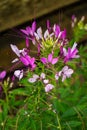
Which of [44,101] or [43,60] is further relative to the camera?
[44,101]

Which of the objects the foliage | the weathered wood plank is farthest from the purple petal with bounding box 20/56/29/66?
the weathered wood plank

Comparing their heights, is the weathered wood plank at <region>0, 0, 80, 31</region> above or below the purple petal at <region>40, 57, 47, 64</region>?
above

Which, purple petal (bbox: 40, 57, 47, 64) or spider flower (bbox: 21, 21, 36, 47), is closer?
purple petal (bbox: 40, 57, 47, 64)

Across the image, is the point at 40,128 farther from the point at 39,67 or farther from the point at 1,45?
the point at 1,45

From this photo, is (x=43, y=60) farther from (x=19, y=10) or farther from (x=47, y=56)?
(x=19, y=10)

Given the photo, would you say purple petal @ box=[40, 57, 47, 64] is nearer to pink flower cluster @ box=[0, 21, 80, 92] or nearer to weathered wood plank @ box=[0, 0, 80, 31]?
pink flower cluster @ box=[0, 21, 80, 92]

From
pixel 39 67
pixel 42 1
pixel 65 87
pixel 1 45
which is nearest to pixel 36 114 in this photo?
pixel 39 67

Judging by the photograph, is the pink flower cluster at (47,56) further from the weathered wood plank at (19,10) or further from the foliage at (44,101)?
the weathered wood plank at (19,10)

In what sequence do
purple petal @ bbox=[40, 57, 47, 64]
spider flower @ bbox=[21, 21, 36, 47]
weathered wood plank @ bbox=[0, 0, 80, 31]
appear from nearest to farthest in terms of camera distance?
1. purple petal @ bbox=[40, 57, 47, 64]
2. spider flower @ bbox=[21, 21, 36, 47]
3. weathered wood plank @ bbox=[0, 0, 80, 31]

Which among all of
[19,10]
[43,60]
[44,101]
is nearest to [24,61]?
[43,60]
